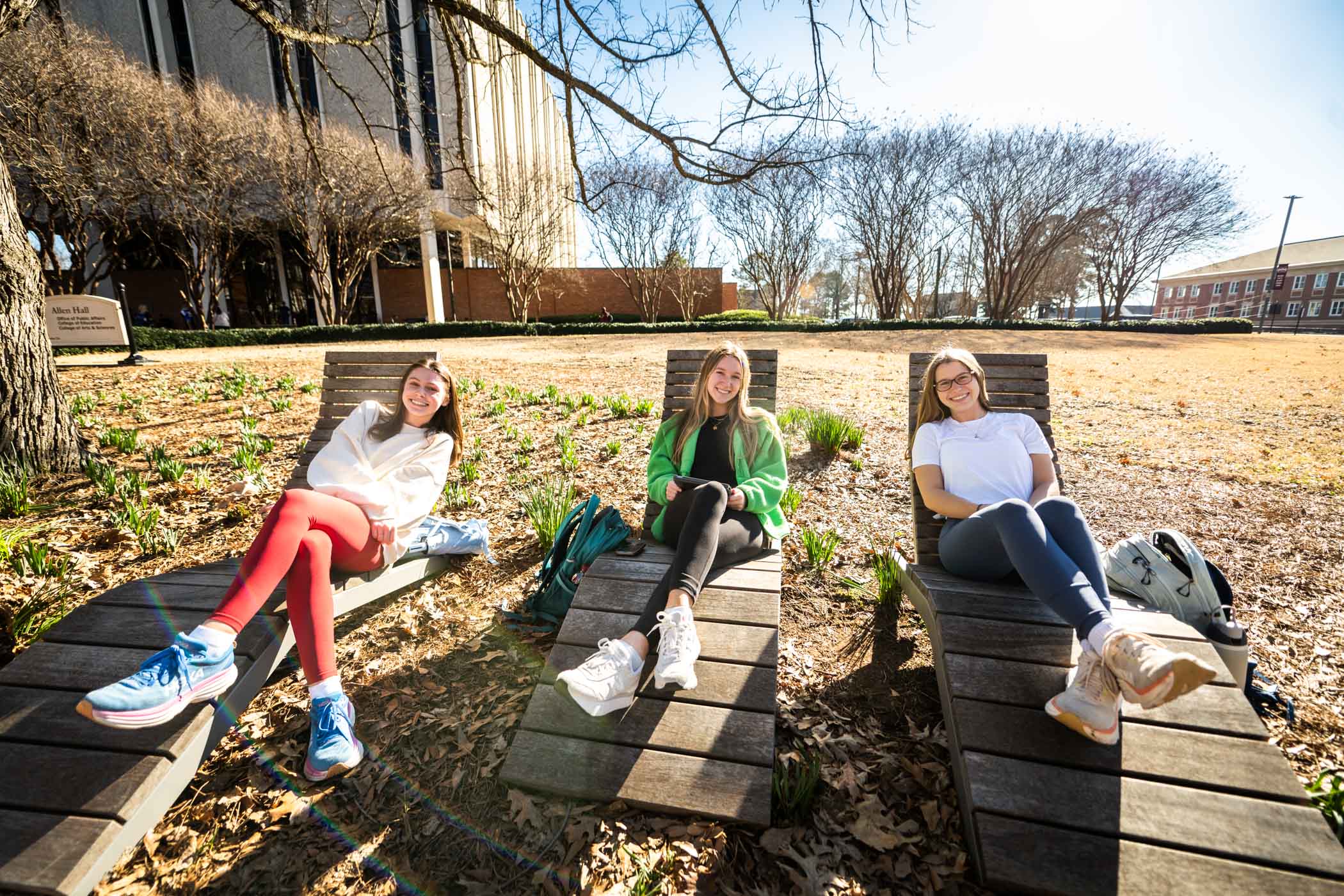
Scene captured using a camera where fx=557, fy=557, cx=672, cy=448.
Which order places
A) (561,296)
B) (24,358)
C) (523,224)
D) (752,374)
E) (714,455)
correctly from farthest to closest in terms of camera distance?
(561,296) < (523,224) < (752,374) < (24,358) < (714,455)

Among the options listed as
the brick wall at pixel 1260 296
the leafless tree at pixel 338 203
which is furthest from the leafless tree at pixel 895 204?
the brick wall at pixel 1260 296

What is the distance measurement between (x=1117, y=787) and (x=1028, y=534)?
2.76 ft

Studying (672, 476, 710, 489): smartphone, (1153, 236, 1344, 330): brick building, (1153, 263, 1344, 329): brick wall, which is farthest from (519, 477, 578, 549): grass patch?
(1153, 236, 1344, 330): brick building

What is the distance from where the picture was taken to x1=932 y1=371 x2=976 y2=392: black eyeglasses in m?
2.88

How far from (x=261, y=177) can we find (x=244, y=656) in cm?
2207

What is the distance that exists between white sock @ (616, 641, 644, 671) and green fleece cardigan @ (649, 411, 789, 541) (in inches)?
35.0

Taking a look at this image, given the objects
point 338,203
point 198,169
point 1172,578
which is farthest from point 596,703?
point 338,203

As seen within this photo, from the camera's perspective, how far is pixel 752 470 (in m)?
3.10

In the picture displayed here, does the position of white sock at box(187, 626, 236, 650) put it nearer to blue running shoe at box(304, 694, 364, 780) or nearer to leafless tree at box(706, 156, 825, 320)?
blue running shoe at box(304, 694, 364, 780)

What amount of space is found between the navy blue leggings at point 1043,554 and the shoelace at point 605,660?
5.21 ft

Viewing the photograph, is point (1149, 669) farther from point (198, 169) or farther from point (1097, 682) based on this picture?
point (198, 169)

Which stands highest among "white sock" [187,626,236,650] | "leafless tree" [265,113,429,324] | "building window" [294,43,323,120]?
"building window" [294,43,323,120]

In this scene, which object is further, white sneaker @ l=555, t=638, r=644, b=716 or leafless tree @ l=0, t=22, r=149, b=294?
leafless tree @ l=0, t=22, r=149, b=294

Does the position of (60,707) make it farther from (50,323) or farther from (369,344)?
(369,344)
